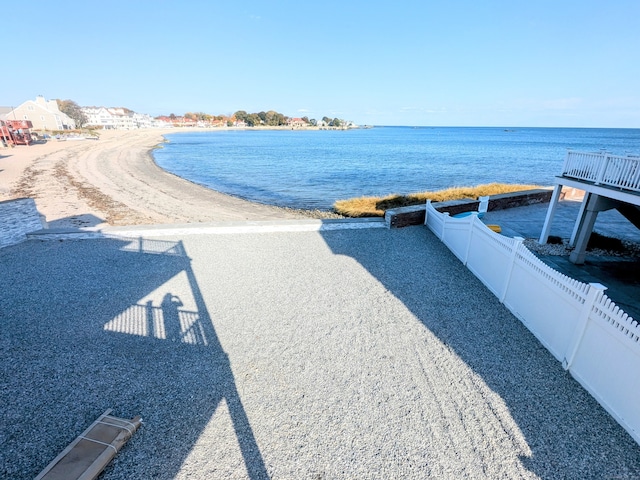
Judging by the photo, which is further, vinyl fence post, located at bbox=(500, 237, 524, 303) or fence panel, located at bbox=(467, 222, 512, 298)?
fence panel, located at bbox=(467, 222, 512, 298)

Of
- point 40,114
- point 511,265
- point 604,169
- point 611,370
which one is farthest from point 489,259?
point 40,114

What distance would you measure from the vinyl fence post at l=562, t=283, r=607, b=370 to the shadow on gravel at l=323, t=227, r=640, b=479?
22 cm

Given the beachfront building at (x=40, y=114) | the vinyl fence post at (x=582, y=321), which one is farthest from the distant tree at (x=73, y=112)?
the vinyl fence post at (x=582, y=321)

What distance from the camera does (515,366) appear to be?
445 centimetres

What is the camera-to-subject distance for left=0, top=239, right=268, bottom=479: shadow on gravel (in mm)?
3273

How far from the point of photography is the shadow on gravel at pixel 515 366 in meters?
3.19

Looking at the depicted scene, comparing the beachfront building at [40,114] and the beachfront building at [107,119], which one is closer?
the beachfront building at [40,114]

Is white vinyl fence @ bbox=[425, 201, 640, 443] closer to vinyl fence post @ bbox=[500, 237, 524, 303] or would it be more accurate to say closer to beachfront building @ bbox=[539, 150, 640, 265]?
vinyl fence post @ bbox=[500, 237, 524, 303]

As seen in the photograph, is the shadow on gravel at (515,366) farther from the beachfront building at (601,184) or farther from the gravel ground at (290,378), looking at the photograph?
the beachfront building at (601,184)

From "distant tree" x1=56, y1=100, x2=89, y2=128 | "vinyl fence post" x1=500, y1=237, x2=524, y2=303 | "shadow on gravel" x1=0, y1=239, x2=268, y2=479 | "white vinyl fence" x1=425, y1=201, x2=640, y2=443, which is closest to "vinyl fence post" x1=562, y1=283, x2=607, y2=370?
"white vinyl fence" x1=425, y1=201, x2=640, y2=443

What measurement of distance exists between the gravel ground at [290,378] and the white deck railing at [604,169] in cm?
439

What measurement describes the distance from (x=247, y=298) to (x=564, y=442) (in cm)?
515

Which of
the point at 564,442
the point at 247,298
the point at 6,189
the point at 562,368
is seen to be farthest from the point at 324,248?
the point at 6,189

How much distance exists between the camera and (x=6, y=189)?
1836 cm
